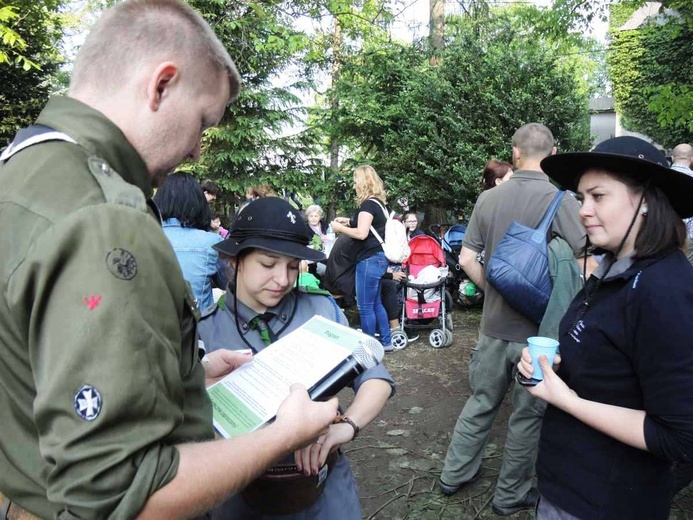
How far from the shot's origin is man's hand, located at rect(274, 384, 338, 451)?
3.59ft

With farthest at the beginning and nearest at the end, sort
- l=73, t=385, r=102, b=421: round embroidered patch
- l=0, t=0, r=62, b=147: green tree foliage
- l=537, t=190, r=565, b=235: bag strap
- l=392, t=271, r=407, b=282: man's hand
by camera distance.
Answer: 1. l=0, t=0, r=62, b=147: green tree foliage
2. l=392, t=271, r=407, b=282: man's hand
3. l=537, t=190, r=565, b=235: bag strap
4. l=73, t=385, r=102, b=421: round embroidered patch

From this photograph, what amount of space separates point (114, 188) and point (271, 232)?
3.43ft

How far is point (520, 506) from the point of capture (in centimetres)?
338

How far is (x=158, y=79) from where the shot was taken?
102cm

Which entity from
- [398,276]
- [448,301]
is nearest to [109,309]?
[398,276]

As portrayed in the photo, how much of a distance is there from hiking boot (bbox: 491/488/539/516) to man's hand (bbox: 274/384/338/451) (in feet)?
8.84

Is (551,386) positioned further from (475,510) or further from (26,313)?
(475,510)

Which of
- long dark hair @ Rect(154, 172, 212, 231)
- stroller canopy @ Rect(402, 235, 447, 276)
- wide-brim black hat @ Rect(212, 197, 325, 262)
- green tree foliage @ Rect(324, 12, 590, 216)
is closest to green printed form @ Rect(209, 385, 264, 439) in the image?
wide-brim black hat @ Rect(212, 197, 325, 262)

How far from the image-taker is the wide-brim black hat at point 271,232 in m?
1.91

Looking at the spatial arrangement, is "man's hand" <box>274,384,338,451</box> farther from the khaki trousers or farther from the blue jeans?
the blue jeans

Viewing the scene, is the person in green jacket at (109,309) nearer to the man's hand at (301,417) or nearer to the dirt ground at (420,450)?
the man's hand at (301,417)

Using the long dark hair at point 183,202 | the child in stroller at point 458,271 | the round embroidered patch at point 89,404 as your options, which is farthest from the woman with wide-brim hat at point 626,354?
the child in stroller at point 458,271

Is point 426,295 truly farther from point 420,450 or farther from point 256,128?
point 256,128

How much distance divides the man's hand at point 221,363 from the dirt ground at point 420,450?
2.28m
